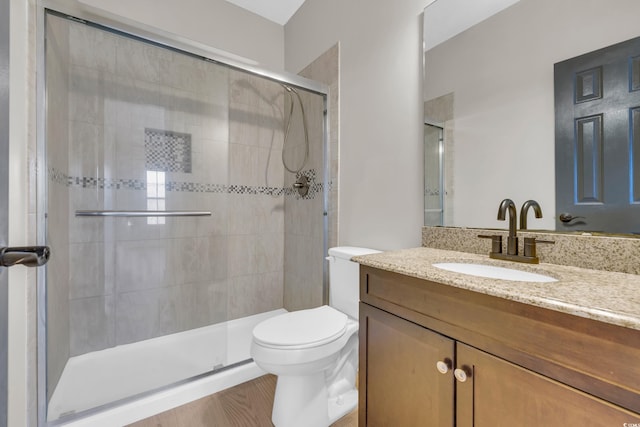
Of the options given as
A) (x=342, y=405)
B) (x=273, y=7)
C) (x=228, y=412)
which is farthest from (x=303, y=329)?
(x=273, y=7)

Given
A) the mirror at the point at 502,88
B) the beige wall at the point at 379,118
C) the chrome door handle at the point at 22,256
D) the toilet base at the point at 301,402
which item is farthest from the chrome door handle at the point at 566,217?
the chrome door handle at the point at 22,256

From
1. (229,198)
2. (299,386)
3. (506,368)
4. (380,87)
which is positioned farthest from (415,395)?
(229,198)

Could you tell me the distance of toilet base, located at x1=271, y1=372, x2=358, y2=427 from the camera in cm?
123

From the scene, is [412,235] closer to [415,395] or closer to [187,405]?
[415,395]

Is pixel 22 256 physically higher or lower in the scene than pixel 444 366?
higher

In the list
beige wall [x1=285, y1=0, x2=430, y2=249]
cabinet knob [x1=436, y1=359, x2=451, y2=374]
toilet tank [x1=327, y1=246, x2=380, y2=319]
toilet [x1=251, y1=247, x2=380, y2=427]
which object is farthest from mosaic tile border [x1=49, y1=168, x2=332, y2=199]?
cabinet knob [x1=436, y1=359, x2=451, y2=374]

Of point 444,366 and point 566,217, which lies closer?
point 444,366

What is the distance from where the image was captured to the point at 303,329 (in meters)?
1.30

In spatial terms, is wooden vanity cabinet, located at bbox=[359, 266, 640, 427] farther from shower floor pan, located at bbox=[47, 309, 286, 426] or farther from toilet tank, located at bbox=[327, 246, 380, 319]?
shower floor pan, located at bbox=[47, 309, 286, 426]

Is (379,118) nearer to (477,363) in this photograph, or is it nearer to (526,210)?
(526,210)

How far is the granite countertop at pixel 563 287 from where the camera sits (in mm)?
529

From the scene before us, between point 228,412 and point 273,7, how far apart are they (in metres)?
2.86

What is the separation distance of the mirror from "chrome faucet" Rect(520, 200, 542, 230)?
0.05 ft

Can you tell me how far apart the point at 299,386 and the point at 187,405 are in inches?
27.5
